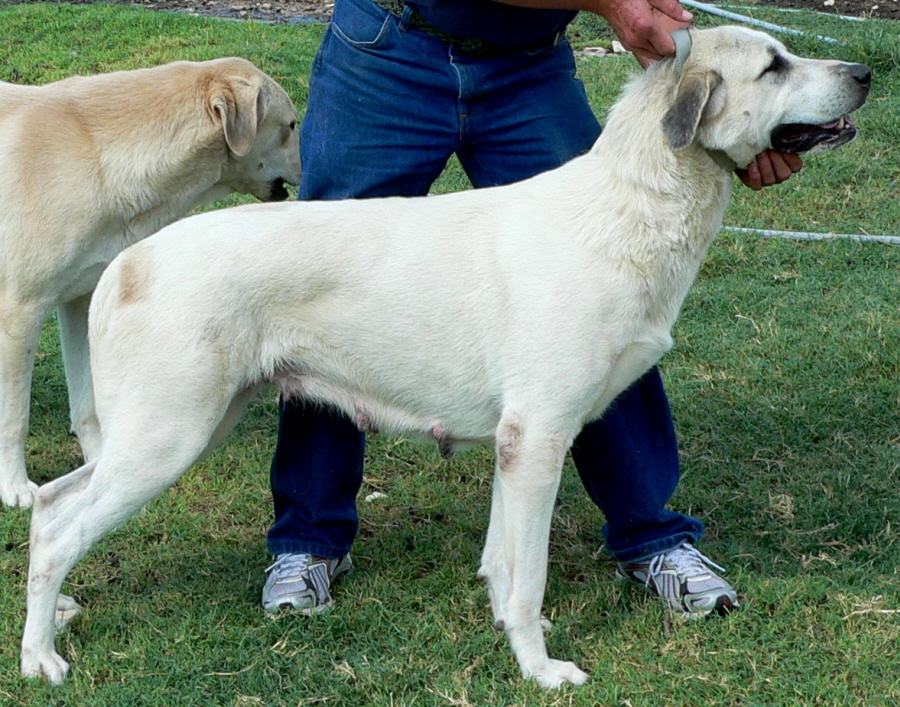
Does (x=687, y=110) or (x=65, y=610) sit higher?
(x=687, y=110)

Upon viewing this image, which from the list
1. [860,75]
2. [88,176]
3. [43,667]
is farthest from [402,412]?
[88,176]

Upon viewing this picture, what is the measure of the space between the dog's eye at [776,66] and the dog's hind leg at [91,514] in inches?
73.1

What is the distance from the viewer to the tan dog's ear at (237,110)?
4.38 meters

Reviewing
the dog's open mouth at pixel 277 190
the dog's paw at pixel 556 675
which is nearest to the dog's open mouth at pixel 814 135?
the dog's paw at pixel 556 675

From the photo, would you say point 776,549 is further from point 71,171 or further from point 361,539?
point 71,171

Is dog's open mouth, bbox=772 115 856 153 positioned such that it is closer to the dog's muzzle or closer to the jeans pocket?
the dog's muzzle

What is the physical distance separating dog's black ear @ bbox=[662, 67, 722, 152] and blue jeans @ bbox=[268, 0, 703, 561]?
0.61 metres

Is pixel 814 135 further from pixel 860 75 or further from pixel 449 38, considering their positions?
pixel 449 38

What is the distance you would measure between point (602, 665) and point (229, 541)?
4.93ft

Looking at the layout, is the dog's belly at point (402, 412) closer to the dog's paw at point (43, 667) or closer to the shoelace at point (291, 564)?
the shoelace at point (291, 564)

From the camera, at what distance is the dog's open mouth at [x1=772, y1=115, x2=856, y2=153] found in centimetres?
309

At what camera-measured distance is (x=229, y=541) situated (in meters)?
4.10

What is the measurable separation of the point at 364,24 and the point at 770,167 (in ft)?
4.20

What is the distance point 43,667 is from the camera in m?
3.25
